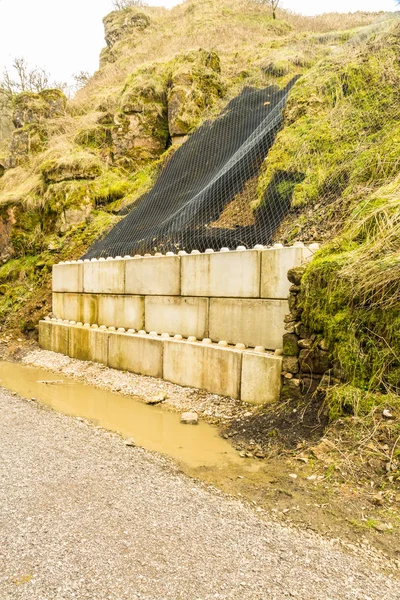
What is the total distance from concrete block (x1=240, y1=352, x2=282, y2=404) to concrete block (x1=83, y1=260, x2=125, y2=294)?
9.89 feet

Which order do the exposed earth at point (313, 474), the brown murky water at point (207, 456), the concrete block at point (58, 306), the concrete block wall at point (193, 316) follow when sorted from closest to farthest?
the exposed earth at point (313, 474) < the brown murky water at point (207, 456) < the concrete block wall at point (193, 316) < the concrete block at point (58, 306)

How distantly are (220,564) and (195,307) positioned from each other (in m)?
3.60

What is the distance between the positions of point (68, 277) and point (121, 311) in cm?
210

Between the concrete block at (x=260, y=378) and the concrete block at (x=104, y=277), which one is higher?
the concrete block at (x=104, y=277)

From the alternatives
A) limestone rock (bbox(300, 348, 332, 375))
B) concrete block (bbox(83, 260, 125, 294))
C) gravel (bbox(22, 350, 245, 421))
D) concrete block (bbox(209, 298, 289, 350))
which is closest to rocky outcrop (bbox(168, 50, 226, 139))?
concrete block (bbox(83, 260, 125, 294))

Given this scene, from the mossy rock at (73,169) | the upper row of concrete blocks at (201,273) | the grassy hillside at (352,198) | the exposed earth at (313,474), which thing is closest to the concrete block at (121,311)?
the upper row of concrete blocks at (201,273)

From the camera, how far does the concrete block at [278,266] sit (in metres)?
4.25

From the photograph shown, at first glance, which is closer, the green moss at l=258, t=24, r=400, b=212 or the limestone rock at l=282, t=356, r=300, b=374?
the limestone rock at l=282, t=356, r=300, b=374

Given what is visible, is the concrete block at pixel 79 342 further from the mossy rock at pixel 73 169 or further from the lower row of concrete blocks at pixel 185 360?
the mossy rock at pixel 73 169

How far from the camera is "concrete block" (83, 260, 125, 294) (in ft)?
21.9

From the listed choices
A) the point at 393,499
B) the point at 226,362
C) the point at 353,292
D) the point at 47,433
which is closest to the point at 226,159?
the point at 226,362

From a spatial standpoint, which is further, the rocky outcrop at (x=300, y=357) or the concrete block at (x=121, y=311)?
the concrete block at (x=121, y=311)

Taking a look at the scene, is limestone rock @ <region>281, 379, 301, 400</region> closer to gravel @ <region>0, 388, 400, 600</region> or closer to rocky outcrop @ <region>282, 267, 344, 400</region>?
rocky outcrop @ <region>282, 267, 344, 400</region>

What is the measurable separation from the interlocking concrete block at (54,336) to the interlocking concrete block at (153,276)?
6.70ft
